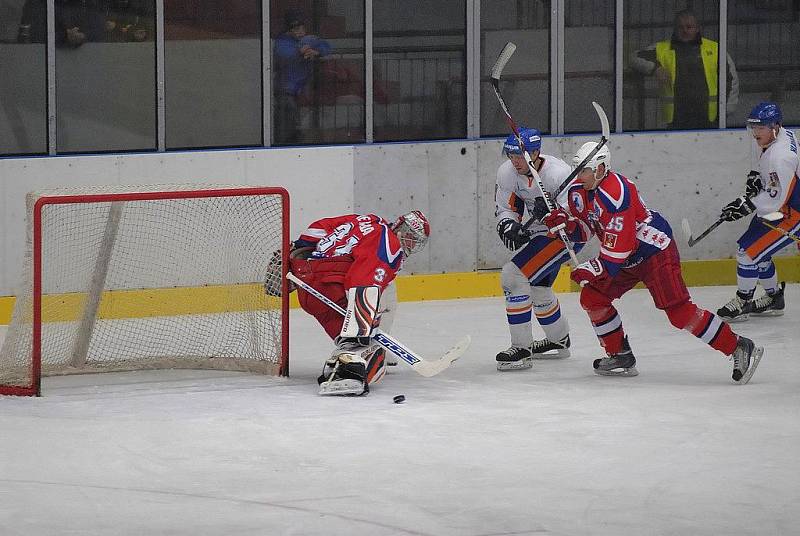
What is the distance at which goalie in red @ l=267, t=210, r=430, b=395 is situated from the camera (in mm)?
6395

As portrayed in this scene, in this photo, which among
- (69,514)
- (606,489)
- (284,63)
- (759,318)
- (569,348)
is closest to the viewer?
(69,514)

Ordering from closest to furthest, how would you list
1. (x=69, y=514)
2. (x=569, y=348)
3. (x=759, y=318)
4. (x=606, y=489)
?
(x=69, y=514)
(x=606, y=489)
(x=569, y=348)
(x=759, y=318)

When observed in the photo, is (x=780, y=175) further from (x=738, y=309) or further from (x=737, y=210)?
(x=738, y=309)

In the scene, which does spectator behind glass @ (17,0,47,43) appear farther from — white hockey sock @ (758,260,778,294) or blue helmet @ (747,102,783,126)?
white hockey sock @ (758,260,778,294)

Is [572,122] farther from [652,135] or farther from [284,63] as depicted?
[284,63]

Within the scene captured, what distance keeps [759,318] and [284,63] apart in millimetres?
3043

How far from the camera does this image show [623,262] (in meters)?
6.60

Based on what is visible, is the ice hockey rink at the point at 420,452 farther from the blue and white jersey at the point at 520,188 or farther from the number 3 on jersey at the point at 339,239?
the blue and white jersey at the point at 520,188

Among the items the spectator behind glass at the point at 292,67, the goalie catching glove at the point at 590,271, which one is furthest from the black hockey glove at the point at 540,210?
the spectator behind glass at the point at 292,67

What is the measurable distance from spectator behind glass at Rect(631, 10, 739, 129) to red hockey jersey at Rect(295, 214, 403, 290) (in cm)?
367

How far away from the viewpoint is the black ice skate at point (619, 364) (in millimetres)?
6867

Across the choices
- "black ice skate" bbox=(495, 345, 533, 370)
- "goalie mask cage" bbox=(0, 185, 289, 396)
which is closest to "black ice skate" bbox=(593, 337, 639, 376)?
"black ice skate" bbox=(495, 345, 533, 370)

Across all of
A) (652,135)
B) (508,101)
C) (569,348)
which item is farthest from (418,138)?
(569,348)

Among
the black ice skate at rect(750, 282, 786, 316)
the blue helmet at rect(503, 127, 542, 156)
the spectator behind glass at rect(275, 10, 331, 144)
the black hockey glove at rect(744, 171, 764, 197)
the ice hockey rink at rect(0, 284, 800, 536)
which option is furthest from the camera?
→ the spectator behind glass at rect(275, 10, 331, 144)
